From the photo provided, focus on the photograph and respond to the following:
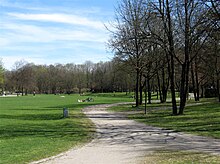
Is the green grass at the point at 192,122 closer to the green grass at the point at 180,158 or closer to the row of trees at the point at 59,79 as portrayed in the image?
the green grass at the point at 180,158

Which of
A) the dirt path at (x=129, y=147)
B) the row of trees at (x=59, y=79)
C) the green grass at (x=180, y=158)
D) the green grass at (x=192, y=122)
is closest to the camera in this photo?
the green grass at (x=180, y=158)

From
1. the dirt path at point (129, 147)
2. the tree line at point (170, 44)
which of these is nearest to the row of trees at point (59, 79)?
the tree line at point (170, 44)

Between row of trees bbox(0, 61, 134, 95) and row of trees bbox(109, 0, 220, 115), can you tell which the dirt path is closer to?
row of trees bbox(109, 0, 220, 115)

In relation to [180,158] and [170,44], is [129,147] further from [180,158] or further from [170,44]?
[170,44]

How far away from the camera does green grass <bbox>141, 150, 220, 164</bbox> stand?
999 cm

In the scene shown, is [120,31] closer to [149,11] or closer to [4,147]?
[149,11]

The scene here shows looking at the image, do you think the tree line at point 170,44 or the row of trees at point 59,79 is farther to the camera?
the row of trees at point 59,79

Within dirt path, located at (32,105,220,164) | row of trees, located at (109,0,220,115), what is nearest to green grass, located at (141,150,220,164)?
dirt path, located at (32,105,220,164)

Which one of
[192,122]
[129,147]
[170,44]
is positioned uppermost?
[170,44]

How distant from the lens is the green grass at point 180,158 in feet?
32.8

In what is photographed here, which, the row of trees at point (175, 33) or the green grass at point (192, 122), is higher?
the row of trees at point (175, 33)

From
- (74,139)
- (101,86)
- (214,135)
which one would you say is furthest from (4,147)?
(101,86)

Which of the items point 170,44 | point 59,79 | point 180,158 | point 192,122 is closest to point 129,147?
point 180,158

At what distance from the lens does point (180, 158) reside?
Answer: 34.7 feet
